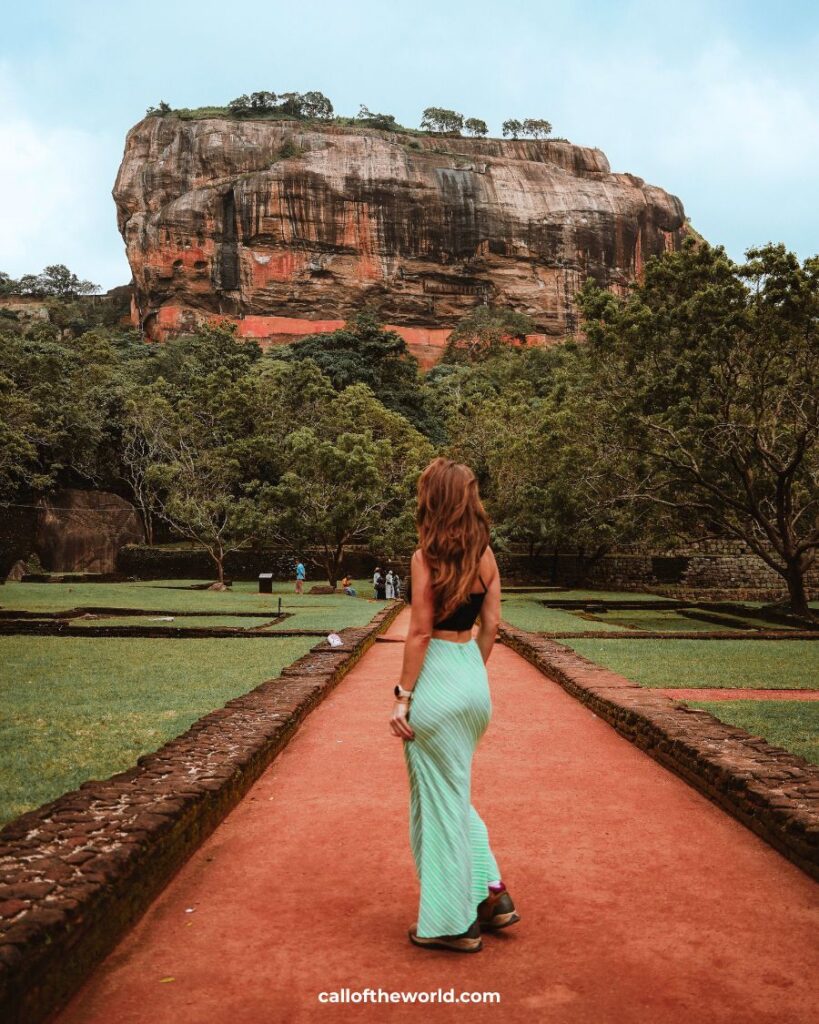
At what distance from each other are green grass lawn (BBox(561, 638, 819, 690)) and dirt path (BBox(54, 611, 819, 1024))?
15.8ft

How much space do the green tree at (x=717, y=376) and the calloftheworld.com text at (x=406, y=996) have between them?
16.5m

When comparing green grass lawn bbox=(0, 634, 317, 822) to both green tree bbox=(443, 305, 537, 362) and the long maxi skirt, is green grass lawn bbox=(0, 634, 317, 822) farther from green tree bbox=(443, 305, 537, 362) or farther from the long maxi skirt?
green tree bbox=(443, 305, 537, 362)

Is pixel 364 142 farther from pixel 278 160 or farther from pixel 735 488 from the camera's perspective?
pixel 735 488

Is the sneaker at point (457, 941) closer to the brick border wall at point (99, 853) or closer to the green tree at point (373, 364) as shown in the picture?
the brick border wall at point (99, 853)

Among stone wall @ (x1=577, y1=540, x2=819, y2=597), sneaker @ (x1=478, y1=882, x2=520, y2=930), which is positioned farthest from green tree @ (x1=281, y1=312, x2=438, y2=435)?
sneaker @ (x1=478, y1=882, x2=520, y2=930)

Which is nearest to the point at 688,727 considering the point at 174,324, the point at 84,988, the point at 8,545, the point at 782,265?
the point at 84,988

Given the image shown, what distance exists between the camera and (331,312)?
72438mm

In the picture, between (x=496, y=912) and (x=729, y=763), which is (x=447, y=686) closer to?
(x=496, y=912)

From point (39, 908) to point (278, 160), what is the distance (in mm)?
75442

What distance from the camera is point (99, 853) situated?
3213 mm

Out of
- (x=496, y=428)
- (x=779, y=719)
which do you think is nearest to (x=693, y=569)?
(x=496, y=428)

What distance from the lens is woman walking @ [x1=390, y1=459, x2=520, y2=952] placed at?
3029mm

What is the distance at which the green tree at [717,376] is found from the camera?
57.8ft

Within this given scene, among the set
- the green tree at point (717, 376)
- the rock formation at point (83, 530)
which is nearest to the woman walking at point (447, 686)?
the green tree at point (717, 376)
